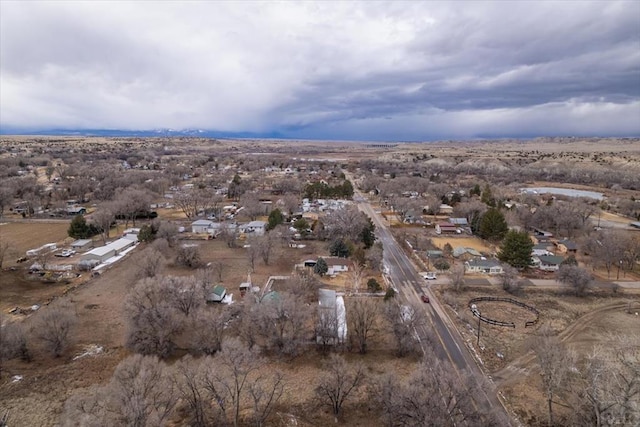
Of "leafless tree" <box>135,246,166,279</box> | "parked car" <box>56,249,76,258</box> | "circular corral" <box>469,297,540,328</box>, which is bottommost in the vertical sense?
"circular corral" <box>469,297,540,328</box>

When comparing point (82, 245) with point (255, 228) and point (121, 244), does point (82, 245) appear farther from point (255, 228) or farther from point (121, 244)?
point (255, 228)

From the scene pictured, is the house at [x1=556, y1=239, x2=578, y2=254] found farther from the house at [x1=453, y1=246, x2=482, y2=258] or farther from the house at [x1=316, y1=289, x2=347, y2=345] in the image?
the house at [x1=316, y1=289, x2=347, y2=345]

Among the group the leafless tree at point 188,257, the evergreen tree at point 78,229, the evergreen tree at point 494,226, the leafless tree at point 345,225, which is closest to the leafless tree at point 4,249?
the evergreen tree at point 78,229

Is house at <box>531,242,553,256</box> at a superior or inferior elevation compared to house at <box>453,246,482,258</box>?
superior

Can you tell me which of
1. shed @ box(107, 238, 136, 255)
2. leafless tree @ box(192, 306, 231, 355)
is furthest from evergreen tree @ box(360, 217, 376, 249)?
shed @ box(107, 238, 136, 255)

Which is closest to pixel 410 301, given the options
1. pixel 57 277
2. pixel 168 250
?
pixel 168 250

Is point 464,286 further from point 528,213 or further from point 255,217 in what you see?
point 255,217

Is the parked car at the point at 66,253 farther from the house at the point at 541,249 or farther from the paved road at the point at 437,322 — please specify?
the house at the point at 541,249
